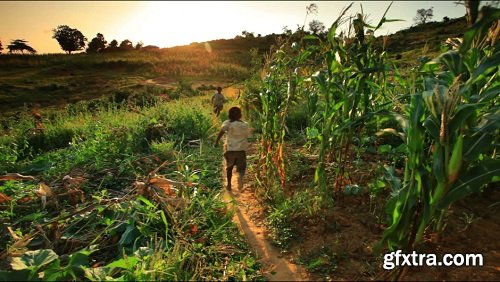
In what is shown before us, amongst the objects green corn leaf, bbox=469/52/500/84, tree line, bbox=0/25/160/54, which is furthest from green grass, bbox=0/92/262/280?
tree line, bbox=0/25/160/54

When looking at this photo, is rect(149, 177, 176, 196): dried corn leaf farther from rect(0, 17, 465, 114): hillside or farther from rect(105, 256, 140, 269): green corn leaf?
rect(0, 17, 465, 114): hillside

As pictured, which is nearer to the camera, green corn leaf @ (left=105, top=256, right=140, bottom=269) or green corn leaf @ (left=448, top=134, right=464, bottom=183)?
green corn leaf @ (left=448, top=134, right=464, bottom=183)

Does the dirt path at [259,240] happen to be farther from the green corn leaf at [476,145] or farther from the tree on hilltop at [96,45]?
the tree on hilltop at [96,45]

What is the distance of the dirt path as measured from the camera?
2490 millimetres

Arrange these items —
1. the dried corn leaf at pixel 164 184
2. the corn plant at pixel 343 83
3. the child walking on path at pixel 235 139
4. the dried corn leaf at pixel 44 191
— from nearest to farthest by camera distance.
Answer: the corn plant at pixel 343 83 < the dried corn leaf at pixel 164 184 < the dried corn leaf at pixel 44 191 < the child walking on path at pixel 235 139

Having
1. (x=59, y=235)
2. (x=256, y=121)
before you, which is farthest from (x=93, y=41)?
(x=59, y=235)

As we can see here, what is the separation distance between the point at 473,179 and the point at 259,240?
1.84 meters

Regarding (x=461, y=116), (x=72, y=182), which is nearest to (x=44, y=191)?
(x=72, y=182)
